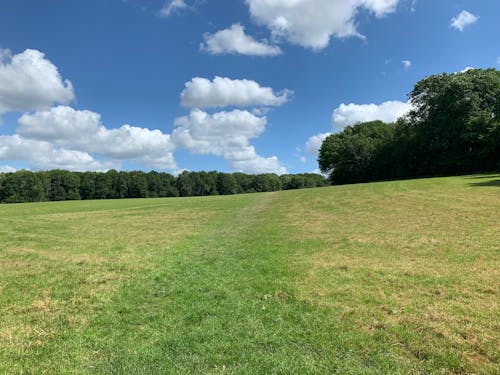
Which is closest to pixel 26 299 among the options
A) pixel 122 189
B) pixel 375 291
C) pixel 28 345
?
pixel 28 345

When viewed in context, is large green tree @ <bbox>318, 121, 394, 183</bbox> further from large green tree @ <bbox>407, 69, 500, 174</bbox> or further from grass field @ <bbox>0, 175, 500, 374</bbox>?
grass field @ <bbox>0, 175, 500, 374</bbox>

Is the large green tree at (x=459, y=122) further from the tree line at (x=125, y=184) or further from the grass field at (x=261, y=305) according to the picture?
the tree line at (x=125, y=184)

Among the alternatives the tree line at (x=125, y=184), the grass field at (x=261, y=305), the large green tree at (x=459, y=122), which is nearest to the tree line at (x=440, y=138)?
the large green tree at (x=459, y=122)

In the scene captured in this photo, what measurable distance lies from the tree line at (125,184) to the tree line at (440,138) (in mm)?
64480

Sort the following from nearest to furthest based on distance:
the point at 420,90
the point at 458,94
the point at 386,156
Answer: the point at 458,94, the point at 420,90, the point at 386,156

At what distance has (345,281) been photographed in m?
8.41

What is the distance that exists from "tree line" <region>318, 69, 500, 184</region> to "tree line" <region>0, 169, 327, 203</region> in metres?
64.5

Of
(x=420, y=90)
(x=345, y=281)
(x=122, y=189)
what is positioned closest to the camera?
(x=345, y=281)

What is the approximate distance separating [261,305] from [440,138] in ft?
215

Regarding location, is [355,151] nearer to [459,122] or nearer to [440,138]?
[440,138]

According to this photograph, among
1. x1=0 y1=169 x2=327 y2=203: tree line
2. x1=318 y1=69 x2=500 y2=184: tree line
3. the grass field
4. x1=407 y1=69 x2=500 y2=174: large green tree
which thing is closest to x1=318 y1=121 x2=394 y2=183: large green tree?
x1=318 y1=69 x2=500 y2=184: tree line

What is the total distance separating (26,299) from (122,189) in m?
120

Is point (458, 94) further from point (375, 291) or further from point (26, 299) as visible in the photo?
point (26, 299)

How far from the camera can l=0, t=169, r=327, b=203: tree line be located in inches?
4117
